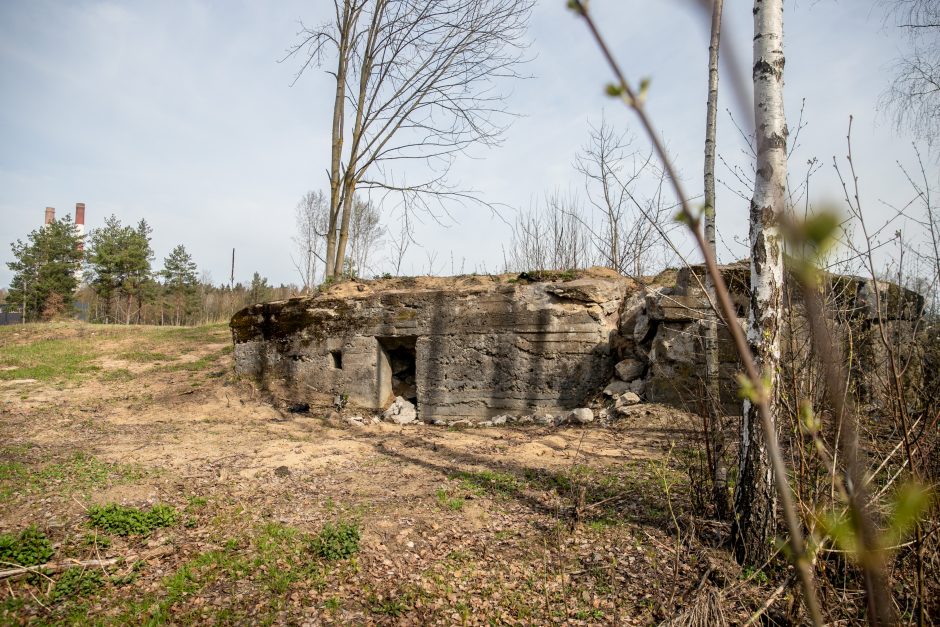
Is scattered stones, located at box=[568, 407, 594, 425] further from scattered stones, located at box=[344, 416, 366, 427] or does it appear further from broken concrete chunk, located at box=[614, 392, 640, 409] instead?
scattered stones, located at box=[344, 416, 366, 427]

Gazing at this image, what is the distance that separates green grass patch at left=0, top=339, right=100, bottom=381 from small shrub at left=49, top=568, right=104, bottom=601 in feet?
34.0

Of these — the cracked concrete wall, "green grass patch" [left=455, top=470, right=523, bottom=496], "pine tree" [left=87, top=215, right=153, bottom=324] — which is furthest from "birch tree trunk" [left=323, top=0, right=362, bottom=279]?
"pine tree" [left=87, top=215, right=153, bottom=324]

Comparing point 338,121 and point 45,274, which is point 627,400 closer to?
point 338,121

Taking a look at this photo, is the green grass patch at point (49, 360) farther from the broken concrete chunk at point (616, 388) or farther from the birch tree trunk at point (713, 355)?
the birch tree trunk at point (713, 355)

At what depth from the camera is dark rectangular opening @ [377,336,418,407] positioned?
947 cm

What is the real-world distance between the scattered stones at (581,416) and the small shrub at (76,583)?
5.58 meters

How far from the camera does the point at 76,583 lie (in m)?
3.37

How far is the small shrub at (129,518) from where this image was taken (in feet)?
13.1

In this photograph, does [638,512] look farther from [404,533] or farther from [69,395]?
[69,395]

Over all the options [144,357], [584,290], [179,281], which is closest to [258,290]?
[179,281]

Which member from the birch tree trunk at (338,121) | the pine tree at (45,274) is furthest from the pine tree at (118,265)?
the birch tree trunk at (338,121)

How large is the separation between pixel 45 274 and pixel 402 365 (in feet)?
105

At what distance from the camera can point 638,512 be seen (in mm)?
4180

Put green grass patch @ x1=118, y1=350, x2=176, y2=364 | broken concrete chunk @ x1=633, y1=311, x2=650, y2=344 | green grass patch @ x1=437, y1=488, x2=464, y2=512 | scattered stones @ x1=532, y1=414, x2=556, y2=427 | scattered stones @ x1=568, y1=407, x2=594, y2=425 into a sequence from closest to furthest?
green grass patch @ x1=437, y1=488, x2=464, y2=512, scattered stones @ x1=568, y1=407, x2=594, y2=425, scattered stones @ x1=532, y1=414, x2=556, y2=427, broken concrete chunk @ x1=633, y1=311, x2=650, y2=344, green grass patch @ x1=118, y1=350, x2=176, y2=364
